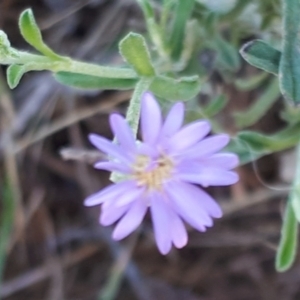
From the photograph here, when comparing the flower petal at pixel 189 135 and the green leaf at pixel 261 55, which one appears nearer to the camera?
the flower petal at pixel 189 135

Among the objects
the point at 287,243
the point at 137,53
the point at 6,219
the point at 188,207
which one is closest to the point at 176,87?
the point at 137,53

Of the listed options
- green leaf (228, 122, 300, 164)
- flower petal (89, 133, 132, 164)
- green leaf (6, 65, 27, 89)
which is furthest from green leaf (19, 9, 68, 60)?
green leaf (228, 122, 300, 164)

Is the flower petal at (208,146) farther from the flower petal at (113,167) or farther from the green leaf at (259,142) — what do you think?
the green leaf at (259,142)

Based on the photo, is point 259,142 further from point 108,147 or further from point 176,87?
point 108,147

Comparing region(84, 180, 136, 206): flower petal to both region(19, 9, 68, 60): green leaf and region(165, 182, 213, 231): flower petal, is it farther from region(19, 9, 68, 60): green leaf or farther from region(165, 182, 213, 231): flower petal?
region(19, 9, 68, 60): green leaf

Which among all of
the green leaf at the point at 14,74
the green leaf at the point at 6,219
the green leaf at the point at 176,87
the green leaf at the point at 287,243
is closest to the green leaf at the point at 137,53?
Result: the green leaf at the point at 176,87

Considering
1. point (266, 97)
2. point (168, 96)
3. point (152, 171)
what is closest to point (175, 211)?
point (152, 171)

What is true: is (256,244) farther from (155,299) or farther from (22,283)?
(22,283)
